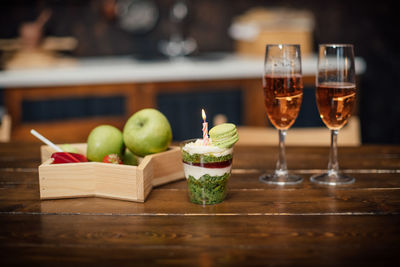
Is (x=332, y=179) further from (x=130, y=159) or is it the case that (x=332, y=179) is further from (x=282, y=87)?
(x=130, y=159)

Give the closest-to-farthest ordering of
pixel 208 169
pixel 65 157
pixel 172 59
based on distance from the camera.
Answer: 1. pixel 208 169
2. pixel 65 157
3. pixel 172 59

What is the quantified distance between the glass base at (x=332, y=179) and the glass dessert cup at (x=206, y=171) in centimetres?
Result: 26

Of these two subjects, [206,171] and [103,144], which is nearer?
[206,171]

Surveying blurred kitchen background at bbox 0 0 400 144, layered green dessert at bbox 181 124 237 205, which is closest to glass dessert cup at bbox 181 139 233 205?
layered green dessert at bbox 181 124 237 205

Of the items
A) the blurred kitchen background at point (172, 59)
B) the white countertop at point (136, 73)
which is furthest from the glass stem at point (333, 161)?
the white countertop at point (136, 73)

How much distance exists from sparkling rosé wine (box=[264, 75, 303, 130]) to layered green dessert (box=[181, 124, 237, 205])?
20 cm

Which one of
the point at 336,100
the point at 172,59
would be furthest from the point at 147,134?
the point at 172,59

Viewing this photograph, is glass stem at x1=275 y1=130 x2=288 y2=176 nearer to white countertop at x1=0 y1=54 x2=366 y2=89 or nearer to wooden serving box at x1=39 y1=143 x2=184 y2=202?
wooden serving box at x1=39 y1=143 x2=184 y2=202

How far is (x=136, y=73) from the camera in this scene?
2852mm

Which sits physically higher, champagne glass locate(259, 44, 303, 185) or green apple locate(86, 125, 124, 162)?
champagne glass locate(259, 44, 303, 185)

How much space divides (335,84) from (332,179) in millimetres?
214

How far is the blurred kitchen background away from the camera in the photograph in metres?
2.82

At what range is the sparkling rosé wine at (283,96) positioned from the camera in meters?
1.11

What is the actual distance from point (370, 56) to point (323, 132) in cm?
211
